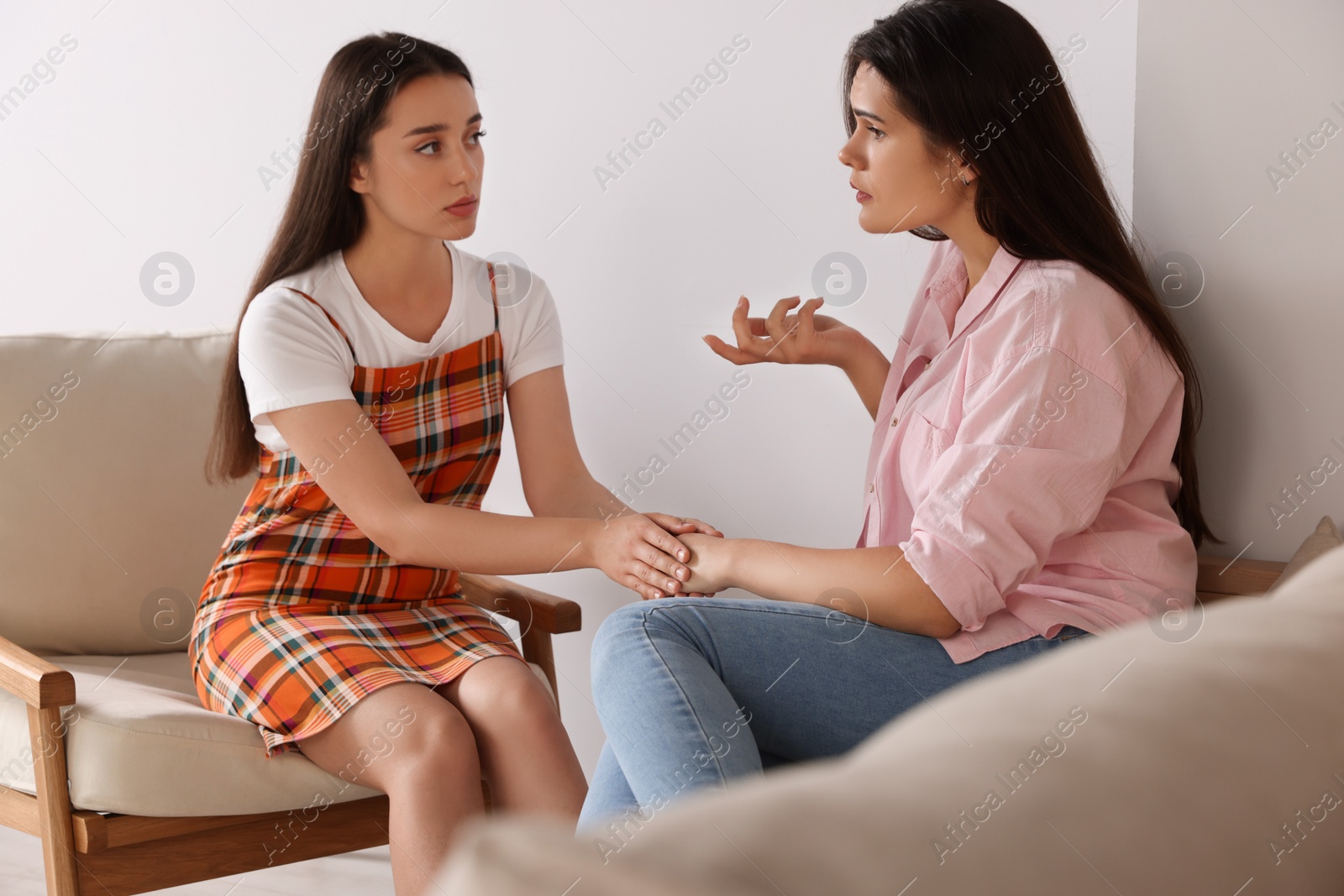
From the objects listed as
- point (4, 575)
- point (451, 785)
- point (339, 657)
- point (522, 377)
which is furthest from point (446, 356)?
point (4, 575)

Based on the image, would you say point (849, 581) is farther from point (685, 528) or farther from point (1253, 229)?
point (1253, 229)

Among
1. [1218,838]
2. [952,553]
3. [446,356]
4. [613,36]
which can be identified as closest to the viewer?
[1218,838]

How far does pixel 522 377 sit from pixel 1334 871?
1575 millimetres

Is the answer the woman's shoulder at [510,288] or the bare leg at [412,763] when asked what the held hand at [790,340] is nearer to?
the woman's shoulder at [510,288]

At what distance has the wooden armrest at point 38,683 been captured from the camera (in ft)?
4.82

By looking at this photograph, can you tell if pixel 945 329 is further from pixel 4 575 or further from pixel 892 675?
pixel 4 575

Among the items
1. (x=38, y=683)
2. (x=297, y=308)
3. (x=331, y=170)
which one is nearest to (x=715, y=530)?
(x=297, y=308)

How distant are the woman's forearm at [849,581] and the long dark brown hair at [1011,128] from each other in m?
0.40

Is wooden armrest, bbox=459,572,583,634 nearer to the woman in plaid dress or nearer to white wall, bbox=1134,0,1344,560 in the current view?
the woman in plaid dress

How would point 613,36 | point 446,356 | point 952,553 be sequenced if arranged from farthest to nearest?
point 613,36 → point 446,356 → point 952,553

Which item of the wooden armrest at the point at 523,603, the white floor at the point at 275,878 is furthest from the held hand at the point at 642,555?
the white floor at the point at 275,878

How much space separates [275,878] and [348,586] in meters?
0.86

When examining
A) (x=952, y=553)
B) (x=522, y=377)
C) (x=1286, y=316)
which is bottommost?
(x=1286, y=316)

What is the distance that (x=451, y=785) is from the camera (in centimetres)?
144
